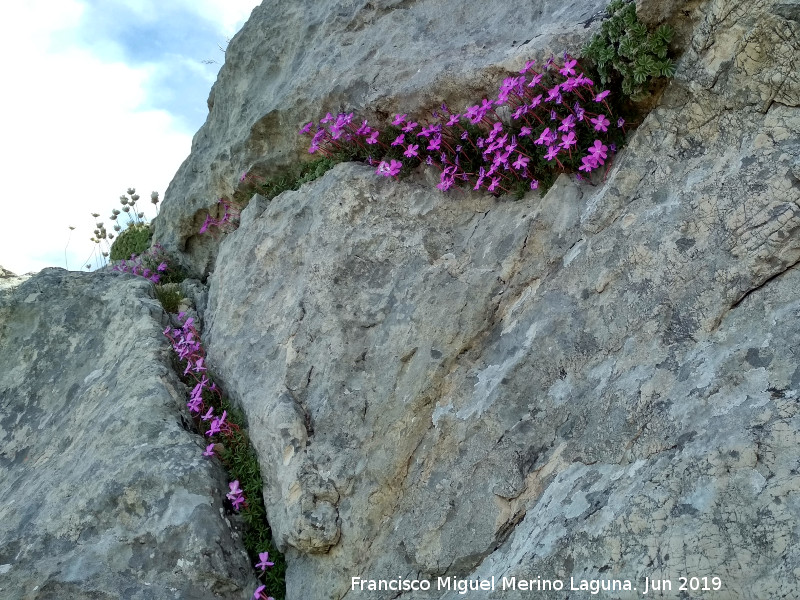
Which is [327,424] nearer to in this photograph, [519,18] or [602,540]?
[602,540]

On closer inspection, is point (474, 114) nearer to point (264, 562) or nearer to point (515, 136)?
point (515, 136)

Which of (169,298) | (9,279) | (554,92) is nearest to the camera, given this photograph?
(554,92)

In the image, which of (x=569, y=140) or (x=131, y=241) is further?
(x=131, y=241)

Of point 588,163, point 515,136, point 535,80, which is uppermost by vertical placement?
point 535,80

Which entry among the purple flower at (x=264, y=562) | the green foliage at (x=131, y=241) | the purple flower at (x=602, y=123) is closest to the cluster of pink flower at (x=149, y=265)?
the green foliage at (x=131, y=241)

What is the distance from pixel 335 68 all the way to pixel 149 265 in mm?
3756

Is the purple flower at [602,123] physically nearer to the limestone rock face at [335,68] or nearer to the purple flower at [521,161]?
the purple flower at [521,161]

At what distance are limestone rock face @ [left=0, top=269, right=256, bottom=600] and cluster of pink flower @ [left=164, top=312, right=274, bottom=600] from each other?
11 centimetres

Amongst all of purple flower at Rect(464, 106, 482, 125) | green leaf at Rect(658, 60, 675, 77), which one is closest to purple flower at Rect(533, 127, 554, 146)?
purple flower at Rect(464, 106, 482, 125)

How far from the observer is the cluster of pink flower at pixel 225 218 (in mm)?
8219

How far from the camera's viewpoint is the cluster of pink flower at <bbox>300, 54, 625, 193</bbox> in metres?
5.05

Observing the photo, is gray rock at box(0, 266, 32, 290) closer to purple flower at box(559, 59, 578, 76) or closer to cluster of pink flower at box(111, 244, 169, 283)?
cluster of pink flower at box(111, 244, 169, 283)

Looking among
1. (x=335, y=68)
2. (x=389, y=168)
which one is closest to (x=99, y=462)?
(x=389, y=168)

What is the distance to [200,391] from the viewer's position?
19.7 feet
